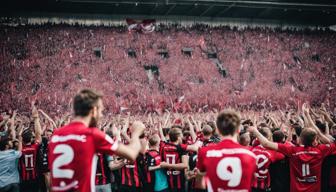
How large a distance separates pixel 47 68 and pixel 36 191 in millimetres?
16924

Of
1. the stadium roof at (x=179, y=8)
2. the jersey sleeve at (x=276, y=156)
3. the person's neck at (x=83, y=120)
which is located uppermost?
the stadium roof at (x=179, y=8)

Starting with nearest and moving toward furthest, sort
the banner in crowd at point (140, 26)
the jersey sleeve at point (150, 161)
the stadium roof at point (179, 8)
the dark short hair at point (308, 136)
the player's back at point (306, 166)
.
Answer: the dark short hair at point (308, 136) < the player's back at point (306, 166) < the jersey sleeve at point (150, 161) < the stadium roof at point (179, 8) < the banner in crowd at point (140, 26)

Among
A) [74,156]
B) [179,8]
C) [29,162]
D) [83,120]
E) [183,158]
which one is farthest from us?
[179,8]

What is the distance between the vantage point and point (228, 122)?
10.6ft

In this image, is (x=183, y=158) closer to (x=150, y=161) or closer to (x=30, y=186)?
(x=150, y=161)

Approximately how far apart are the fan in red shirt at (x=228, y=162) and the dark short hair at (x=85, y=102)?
120 cm

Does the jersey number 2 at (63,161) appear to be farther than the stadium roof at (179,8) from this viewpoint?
No

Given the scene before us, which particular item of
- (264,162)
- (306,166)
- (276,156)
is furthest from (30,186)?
(306,166)

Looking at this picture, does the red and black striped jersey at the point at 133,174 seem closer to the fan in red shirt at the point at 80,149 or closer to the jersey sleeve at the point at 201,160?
the jersey sleeve at the point at 201,160

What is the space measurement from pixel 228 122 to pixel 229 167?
421mm

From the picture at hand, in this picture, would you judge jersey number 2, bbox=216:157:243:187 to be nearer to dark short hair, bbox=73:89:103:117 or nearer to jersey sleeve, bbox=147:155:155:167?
dark short hair, bbox=73:89:103:117

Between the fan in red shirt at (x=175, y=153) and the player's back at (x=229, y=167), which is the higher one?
the player's back at (x=229, y=167)

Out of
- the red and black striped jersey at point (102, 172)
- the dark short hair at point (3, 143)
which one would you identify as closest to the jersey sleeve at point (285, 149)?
the red and black striped jersey at point (102, 172)

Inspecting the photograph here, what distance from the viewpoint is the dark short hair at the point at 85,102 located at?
288cm
